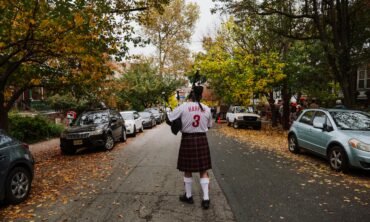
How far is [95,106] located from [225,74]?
32.7 ft

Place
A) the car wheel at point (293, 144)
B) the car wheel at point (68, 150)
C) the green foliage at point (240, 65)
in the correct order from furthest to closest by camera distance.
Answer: the green foliage at point (240, 65), the car wheel at point (68, 150), the car wheel at point (293, 144)

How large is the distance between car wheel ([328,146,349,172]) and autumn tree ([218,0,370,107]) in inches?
235

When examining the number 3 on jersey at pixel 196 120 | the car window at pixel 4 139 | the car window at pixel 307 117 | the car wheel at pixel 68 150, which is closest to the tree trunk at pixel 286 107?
the car window at pixel 307 117

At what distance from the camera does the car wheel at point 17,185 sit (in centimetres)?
586

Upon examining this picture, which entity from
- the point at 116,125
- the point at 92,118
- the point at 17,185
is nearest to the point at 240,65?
the point at 116,125

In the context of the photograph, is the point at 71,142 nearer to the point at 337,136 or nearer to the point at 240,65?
the point at 337,136

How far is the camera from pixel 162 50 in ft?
164

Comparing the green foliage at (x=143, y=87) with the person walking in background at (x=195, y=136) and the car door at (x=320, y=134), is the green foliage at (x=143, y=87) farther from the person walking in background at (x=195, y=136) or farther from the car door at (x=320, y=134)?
the person walking in background at (x=195, y=136)

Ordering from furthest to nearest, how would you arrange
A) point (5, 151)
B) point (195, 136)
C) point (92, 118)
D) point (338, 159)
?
point (92, 118) < point (338, 159) < point (5, 151) < point (195, 136)

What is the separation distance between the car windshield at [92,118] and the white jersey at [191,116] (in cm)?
863

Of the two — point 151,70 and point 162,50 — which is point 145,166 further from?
point 162,50

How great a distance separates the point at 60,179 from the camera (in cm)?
809

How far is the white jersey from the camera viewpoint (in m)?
5.43

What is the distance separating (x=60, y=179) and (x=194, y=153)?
4.15 metres
